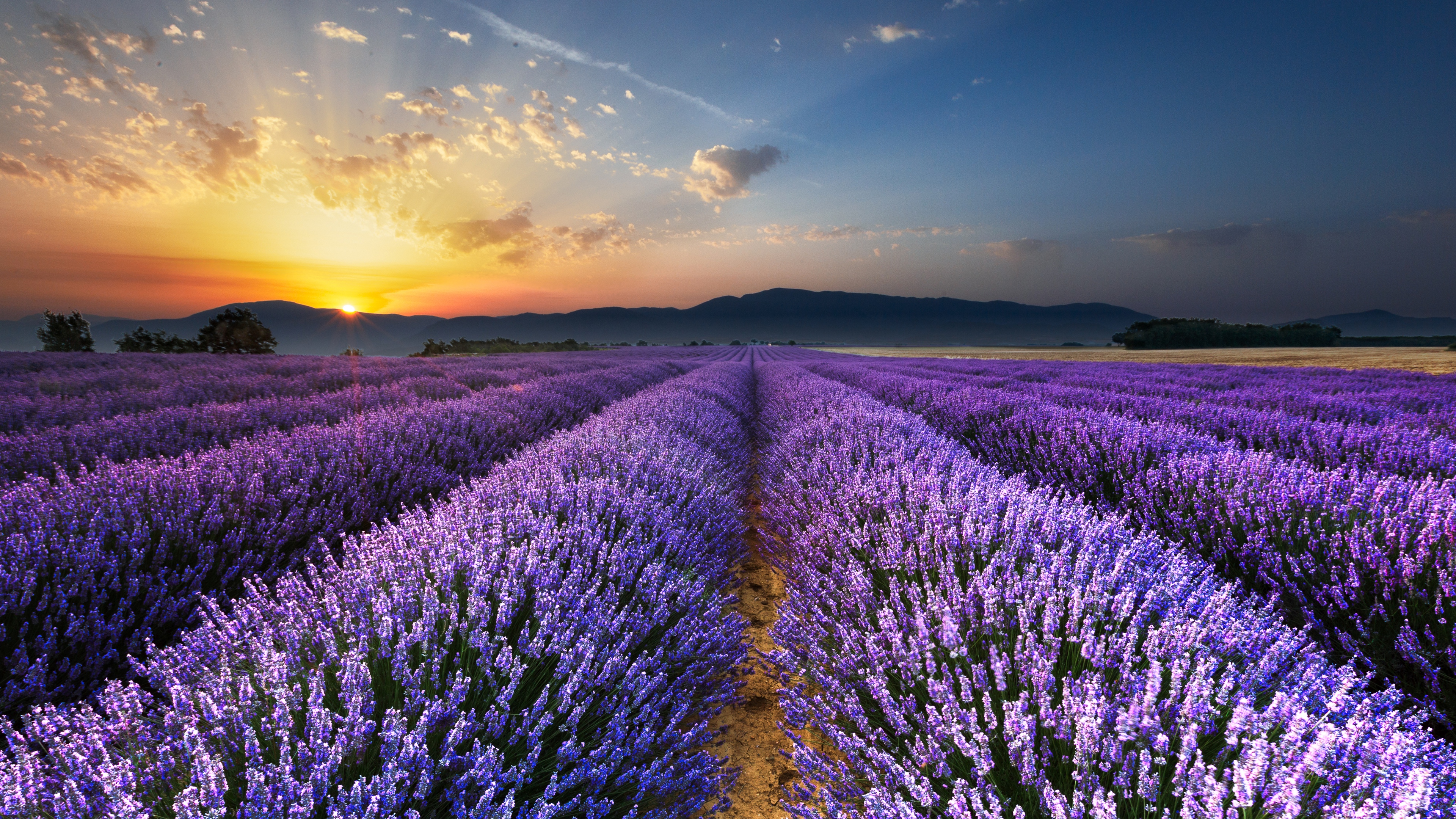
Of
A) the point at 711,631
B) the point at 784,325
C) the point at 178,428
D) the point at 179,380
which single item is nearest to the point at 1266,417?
the point at 711,631

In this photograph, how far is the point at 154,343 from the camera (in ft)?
48.9

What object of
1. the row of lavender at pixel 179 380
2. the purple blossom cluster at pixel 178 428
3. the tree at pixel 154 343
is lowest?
the purple blossom cluster at pixel 178 428

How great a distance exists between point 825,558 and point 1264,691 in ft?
4.05

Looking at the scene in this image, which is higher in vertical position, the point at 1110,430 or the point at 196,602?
the point at 1110,430

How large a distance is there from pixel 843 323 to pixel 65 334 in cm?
19346

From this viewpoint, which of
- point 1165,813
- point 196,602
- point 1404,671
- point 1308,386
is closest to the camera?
point 1165,813

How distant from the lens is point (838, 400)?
5016mm

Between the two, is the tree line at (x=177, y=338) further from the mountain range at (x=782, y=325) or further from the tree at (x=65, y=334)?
the mountain range at (x=782, y=325)

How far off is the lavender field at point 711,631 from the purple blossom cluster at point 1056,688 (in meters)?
0.01

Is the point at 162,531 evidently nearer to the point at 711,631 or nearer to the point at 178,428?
the point at 711,631

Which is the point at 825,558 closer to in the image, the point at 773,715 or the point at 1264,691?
the point at 773,715

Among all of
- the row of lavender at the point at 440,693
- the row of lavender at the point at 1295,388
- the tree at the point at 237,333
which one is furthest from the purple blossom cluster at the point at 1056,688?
the tree at the point at 237,333

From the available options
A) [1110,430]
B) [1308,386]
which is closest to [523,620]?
[1110,430]

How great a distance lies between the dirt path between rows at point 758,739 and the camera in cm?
160
